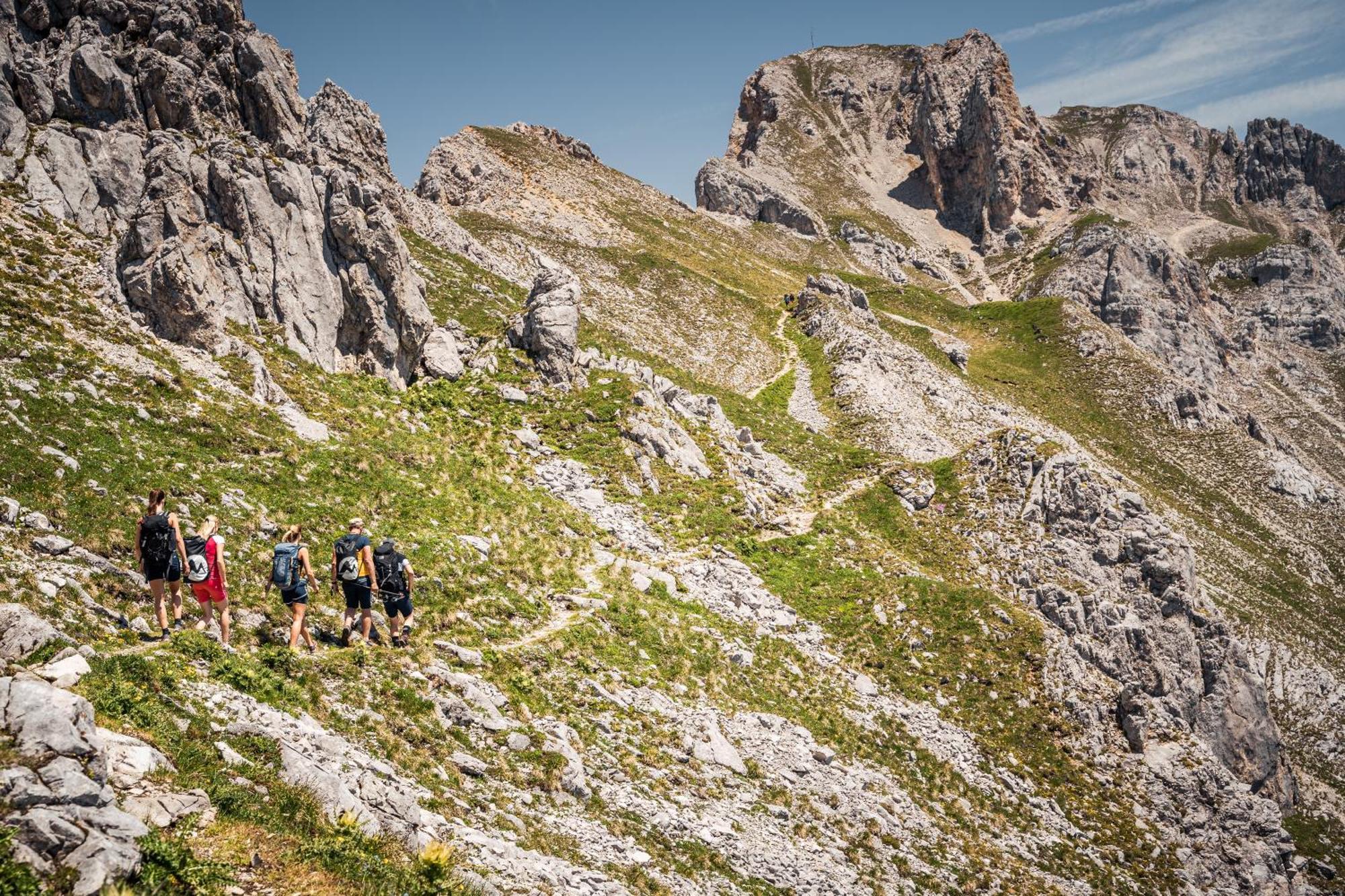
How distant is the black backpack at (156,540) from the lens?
13414 mm

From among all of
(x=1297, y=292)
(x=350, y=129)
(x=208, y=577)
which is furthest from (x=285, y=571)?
(x=1297, y=292)

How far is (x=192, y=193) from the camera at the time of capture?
28.2 metres

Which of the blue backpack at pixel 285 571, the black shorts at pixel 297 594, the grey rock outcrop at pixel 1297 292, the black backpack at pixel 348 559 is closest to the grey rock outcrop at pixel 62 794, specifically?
the blue backpack at pixel 285 571

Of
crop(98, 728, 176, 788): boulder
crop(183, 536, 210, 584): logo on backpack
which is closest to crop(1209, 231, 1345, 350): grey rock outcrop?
crop(183, 536, 210, 584): logo on backpack

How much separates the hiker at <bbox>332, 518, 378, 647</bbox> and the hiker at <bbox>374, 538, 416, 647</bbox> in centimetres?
21

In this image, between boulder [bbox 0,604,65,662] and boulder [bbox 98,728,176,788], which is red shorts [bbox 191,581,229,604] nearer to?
boulder [bbox 0,604,65,662]

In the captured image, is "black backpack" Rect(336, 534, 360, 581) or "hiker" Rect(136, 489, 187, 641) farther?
"black backpack" Rect(336, 534, 360, 581)

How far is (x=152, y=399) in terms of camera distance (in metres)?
21.1

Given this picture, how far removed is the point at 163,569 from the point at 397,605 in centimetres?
476

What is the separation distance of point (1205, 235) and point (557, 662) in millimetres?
235194

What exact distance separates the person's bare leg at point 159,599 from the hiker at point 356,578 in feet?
10.7

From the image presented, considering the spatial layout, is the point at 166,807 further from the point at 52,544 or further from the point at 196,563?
the point at 52,544

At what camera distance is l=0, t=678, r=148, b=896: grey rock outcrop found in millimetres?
6324

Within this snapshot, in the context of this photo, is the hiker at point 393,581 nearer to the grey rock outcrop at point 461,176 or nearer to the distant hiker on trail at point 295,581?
the distant hiker on trail at point 295,581
